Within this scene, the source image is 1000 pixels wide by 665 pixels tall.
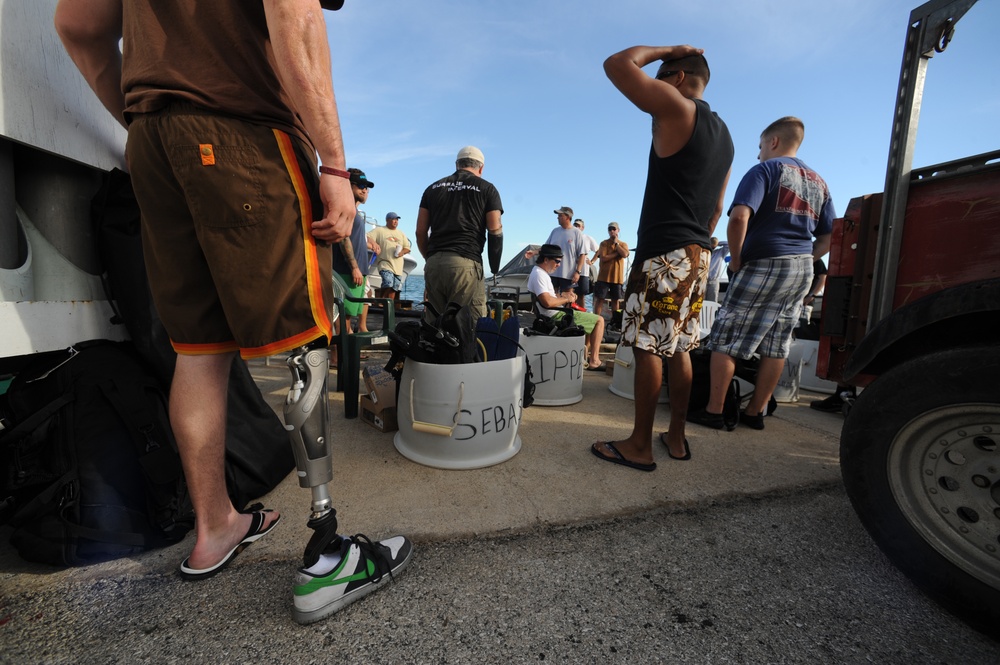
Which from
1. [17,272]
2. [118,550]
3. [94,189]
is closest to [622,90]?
[94,189]

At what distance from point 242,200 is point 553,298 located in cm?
330

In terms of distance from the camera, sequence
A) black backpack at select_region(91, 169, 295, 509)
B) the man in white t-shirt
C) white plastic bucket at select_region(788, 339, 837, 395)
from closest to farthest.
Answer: black backpack at select_region(91, 169, 295, 509)
white plastic bucket at select_region(788, 339, 837, 395)
the man in white t-shirt

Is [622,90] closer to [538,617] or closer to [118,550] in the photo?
[538,617]

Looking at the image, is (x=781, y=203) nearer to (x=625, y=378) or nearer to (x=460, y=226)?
(x=625, y=378)

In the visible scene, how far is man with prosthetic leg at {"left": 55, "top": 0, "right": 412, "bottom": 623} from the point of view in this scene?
102cm

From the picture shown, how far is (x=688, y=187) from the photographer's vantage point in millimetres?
1952

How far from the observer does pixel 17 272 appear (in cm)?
131

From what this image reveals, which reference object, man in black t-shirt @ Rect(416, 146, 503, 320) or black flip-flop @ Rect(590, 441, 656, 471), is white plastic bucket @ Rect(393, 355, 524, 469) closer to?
black flip-flop @ Rect(590, 441, 656, 471)

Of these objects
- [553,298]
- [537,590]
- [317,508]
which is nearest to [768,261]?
[553,298]

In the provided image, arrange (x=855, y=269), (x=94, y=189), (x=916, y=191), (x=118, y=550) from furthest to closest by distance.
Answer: (x=855, y=269)
(x=94, y=189)
(x=916, y=191)
(x=118, y=550)

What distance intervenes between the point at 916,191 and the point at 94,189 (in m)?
3.01

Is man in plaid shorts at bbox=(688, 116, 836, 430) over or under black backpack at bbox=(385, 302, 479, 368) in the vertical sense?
over

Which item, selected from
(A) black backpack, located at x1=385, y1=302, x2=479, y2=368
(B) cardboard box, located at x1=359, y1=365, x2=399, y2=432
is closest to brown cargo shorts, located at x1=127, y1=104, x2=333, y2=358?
(A) black backpack, located at x1=385, y1=302, x2=479, y2=368

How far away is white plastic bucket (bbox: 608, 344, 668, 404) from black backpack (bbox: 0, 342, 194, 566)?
2.98 m
